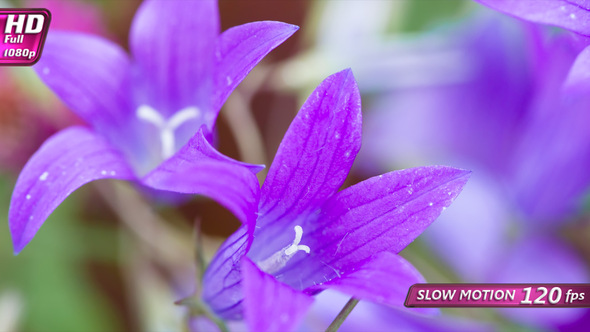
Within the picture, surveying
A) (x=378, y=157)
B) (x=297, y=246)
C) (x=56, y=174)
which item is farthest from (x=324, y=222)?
(x=378, y=157)

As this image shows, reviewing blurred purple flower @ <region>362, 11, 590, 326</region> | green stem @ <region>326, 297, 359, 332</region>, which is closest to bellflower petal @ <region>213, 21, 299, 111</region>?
green stem @ <region>326, 297, 359, 332</region>

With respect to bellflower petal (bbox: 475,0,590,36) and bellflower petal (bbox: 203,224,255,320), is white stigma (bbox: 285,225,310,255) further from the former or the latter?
bellflower petal (bbox: 475,0,590,36)

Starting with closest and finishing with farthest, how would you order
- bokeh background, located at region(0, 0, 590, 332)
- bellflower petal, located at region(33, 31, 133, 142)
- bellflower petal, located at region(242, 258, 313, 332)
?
bellflower petal, located at region(242, 258, 313, 332)
bellflower petal, located at region(33, 31, 133, 142)
bokeh background, located at region(0, 0, 590, 332)

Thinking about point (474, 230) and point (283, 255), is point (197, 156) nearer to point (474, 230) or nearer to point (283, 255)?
point (283, 255)

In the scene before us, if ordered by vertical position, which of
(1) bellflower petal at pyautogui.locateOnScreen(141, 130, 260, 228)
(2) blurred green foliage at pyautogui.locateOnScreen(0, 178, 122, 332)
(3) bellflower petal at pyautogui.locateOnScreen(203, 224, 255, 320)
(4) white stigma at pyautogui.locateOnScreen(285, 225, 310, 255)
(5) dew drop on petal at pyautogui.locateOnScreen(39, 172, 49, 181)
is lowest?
(2) blurred green foliage at pyautogui.locateOnScreen(0, 178, 122, 332)

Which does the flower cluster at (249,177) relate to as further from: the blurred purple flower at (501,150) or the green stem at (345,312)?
the blurred purple flower at (501,150)

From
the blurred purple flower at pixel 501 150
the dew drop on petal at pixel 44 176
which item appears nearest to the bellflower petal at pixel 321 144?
the dew drop on petal at pixel 44 176

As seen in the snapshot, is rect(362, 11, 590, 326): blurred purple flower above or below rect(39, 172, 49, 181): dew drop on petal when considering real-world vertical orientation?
above

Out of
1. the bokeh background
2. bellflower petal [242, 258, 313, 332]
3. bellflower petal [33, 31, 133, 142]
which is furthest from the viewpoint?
the bokeh background
